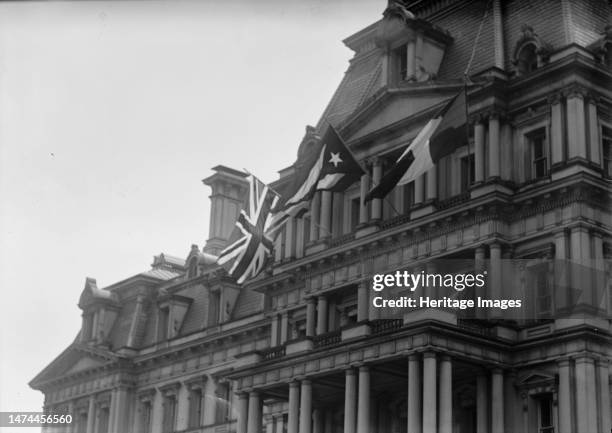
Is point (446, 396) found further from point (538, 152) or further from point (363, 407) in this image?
point (538, 152)

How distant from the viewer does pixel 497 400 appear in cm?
3616

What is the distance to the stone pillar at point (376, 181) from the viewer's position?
138 ft

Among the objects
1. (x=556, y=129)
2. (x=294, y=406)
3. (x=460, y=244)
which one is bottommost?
(x=294, y=406)

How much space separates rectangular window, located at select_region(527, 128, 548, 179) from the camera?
38.3 meters

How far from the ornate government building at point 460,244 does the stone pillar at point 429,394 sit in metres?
0.05

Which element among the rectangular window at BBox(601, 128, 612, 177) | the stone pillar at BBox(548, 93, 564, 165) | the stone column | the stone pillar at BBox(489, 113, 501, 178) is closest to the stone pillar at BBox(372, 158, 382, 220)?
Result: the stone pillar at BBox(489, 113, 501, 178)

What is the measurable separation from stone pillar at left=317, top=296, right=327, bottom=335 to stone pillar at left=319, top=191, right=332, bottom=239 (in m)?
2.28

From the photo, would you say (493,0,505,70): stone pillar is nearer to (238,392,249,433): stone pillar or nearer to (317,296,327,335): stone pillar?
(317,296,327,335): stone pillar

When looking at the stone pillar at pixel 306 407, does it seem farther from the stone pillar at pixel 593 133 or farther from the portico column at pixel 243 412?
the stone pillar at pixel 593 133

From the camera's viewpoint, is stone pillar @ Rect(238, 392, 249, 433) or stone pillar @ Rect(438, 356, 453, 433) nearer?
stone pillar @ Rect(438, 356, 453, 433)

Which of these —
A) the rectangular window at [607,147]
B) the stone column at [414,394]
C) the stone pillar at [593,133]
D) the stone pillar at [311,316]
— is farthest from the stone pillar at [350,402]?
the rectangular window at [607,147]

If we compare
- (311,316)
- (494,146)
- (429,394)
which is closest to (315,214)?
(311,316)

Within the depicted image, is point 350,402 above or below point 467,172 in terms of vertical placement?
below

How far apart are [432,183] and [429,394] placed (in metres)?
8.20
